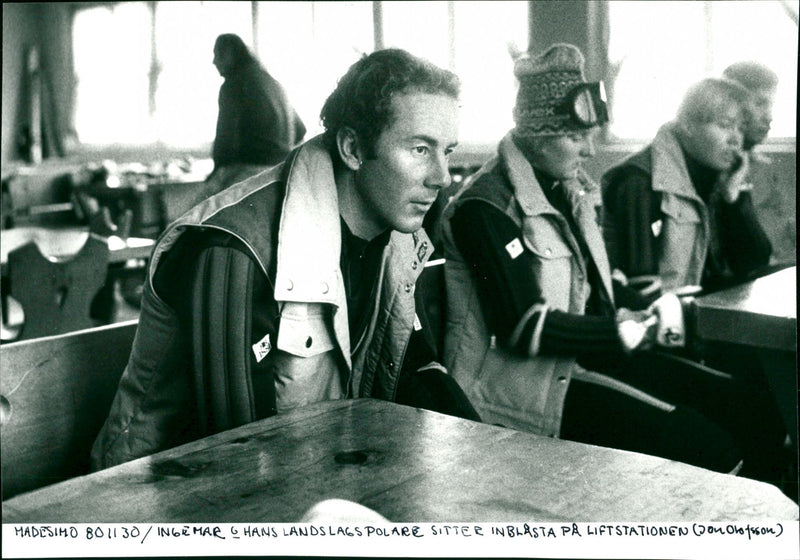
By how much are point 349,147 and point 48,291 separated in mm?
1718

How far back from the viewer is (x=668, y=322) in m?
1.60

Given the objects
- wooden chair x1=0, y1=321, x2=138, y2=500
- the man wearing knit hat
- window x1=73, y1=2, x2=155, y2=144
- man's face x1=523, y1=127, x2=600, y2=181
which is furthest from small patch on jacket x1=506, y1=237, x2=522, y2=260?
window x1=73, y1=2, x2=155, y2=144

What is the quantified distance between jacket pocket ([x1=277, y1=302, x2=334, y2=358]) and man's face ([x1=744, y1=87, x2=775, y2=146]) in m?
0.89

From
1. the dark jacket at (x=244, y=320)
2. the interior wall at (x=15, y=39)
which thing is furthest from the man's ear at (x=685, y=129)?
the interior wall at (x=15, y=39)

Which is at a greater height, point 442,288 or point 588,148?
point 588,148

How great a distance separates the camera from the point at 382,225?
1575 mm

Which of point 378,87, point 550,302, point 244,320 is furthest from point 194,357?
point 550,302

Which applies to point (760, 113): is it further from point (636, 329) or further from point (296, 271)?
point (296, 271)

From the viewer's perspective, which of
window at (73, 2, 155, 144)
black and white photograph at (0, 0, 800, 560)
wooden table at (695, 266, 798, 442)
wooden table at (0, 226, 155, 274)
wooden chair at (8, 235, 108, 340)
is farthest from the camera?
wooden table at (0, 226, 155, 274)

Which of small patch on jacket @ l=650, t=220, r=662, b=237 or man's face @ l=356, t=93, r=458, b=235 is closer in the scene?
man's face @ l=356, t=93, r=458, b=235

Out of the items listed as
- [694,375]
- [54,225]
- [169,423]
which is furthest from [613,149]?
[54,225]

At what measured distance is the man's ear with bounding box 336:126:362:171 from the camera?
1525mm

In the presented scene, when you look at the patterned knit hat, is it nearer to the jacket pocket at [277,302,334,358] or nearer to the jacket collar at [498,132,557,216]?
the jacket collar at [498,132,557,216]

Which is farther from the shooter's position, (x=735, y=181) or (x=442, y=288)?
(x=442, y=288)
